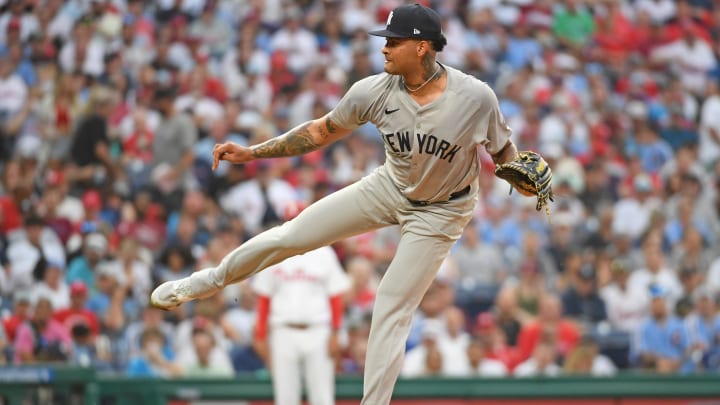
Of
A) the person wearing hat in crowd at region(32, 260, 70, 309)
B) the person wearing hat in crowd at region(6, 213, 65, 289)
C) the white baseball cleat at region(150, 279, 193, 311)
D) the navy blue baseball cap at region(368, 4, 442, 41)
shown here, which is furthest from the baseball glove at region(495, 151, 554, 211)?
the person wearing hat in crowd at region(6, 213, 65, 289)

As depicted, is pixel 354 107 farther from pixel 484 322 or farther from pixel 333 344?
pixel 484 322

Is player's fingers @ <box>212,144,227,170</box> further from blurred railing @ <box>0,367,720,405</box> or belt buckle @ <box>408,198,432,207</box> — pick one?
blurred railing @ <box>0,367,720,405</box>

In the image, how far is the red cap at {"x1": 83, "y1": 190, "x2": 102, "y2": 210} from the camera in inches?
Result: 529

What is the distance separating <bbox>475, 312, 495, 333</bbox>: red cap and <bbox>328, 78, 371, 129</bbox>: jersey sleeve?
5.41 meters

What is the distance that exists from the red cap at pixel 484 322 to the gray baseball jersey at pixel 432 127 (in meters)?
5.21

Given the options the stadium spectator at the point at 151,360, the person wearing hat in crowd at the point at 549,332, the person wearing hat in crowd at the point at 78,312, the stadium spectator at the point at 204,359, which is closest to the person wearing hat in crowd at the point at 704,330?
the person wearing hat in crowd at the point at 549,332

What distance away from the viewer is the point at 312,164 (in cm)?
1409

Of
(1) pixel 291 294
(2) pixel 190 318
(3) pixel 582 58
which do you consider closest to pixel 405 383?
(1) pixel 291 294

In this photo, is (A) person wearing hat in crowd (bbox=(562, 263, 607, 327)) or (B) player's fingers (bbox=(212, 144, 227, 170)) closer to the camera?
(B) player's fingers (bbox=(212, 144, 227, 170))

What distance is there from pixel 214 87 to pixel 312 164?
210cm

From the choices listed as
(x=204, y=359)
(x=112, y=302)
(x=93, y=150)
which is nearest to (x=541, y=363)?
(x=204, y=359)

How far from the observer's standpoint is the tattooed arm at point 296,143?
23.2 ft

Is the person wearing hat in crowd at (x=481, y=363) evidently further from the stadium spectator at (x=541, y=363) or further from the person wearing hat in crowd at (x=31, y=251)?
the person wearing hat in crowd at (x=31, y=251)

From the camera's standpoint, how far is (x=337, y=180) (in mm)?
14289
